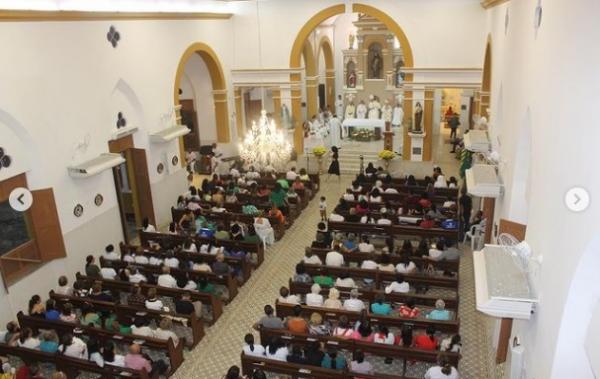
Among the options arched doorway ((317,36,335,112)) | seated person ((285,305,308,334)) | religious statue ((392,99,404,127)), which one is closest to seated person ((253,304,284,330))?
seated person ((285,305,308,334))

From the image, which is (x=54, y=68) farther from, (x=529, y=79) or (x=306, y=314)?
(x=529, y=79)

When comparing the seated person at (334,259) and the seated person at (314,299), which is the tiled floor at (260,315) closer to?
the seated person at (334,259)

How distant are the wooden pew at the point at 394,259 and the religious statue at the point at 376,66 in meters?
14.4

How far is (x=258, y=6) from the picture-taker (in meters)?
19.3

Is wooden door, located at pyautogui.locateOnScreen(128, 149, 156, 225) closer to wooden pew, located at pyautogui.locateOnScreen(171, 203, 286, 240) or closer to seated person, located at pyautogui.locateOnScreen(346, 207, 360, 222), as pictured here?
wooden pew, located at pyautogui.locateOnScreen(171, 203, 286, 240)

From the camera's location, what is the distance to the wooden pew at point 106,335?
29.3 ft

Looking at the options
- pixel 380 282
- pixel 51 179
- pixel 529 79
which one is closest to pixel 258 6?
pixel 51 179

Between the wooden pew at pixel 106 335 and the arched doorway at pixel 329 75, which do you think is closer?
the wooden pew at pixel 106 335

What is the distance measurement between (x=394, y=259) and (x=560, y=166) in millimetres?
6537

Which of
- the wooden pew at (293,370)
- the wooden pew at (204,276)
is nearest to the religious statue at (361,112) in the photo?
the wooden pew at (204,276)

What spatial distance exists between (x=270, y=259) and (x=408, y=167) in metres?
8.23

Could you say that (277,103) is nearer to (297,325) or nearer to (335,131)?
(335,131)

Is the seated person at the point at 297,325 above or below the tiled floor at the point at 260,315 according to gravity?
above

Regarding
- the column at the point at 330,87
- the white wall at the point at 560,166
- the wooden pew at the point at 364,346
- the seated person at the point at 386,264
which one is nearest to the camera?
the white wall at the point at 560,166
